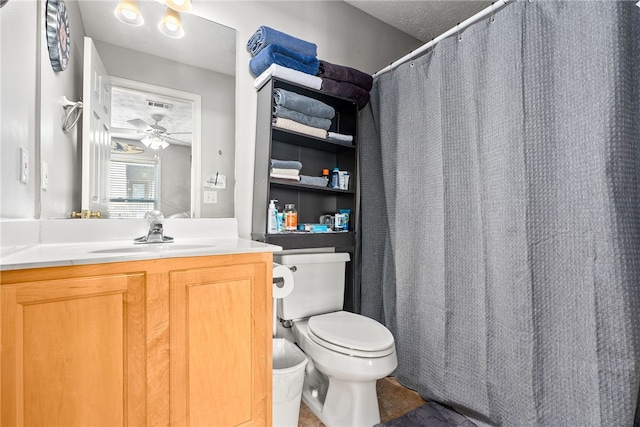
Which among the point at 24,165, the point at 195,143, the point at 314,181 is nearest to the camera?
the point at 24,165

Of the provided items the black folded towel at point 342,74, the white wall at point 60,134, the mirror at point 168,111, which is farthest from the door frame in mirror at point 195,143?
the black folded towel at point 342,74

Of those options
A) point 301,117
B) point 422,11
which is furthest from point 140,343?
point 422,11

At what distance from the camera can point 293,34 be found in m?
1.94

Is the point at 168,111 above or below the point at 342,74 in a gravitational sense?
below

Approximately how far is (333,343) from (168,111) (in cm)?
139

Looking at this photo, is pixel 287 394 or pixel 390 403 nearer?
pixel 287 394

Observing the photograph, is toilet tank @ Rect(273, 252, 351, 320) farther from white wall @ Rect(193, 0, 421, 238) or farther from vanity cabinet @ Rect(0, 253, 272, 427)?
vanity cabinet @ Rect(0, 253, 272, 427)

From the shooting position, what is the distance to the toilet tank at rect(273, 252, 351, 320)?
66.7 inches

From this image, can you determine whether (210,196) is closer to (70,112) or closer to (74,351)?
(70,112)

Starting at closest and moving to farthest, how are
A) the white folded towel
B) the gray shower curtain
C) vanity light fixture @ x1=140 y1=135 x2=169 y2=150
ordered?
the gray shower curtain → vanity light fixture @ x1=140 y1=135 x2=169 y2=150 → the white folded towel

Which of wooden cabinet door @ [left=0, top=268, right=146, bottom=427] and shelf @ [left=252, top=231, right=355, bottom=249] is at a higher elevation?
shelf @ [left=252, top=231, right=355, bottom=249]

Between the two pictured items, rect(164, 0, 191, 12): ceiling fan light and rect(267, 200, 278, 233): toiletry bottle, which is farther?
rect(267, 200, 278, 233): toiletry bottle

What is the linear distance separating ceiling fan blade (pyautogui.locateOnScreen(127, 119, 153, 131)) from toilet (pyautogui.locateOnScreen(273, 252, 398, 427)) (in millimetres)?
924

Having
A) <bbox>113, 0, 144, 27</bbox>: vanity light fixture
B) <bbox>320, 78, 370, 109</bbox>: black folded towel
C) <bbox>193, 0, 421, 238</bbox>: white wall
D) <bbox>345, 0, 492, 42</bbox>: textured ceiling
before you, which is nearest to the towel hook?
<bbox>113, 0, 144, 27</bbox>: vanity light fixture
